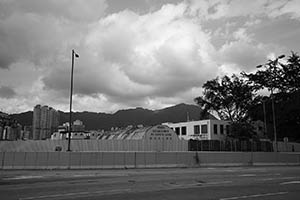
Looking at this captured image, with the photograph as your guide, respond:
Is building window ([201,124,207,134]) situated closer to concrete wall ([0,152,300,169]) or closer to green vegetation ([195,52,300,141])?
green vegetation ([195,52,300,141])

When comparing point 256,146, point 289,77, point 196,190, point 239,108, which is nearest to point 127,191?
point 196,190

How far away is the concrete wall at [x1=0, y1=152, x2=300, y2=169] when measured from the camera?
24.7 meters

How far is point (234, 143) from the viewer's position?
47.8 m

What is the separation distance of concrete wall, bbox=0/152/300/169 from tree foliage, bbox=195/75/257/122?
33.3 metres

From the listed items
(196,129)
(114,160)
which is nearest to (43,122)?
(196,129)

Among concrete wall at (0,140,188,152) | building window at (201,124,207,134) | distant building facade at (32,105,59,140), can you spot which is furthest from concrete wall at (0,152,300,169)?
distant building facade at (32,105,59,140)

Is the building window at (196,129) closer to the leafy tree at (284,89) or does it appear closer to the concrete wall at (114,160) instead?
the leafy tree at (284,89)

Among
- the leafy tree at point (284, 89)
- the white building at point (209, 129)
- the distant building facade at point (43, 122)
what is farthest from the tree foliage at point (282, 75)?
the distant building facade at point (43, 122)

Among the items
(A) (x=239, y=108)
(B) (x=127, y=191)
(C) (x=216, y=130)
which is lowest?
(B) (x=127, y=191)

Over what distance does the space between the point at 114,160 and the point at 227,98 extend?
4378 cm

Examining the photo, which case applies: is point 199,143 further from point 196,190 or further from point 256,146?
point 196,190

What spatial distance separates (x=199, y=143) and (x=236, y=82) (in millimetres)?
25706

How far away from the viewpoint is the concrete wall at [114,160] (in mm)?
24656

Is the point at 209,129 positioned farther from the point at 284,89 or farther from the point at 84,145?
the point at 84,145
